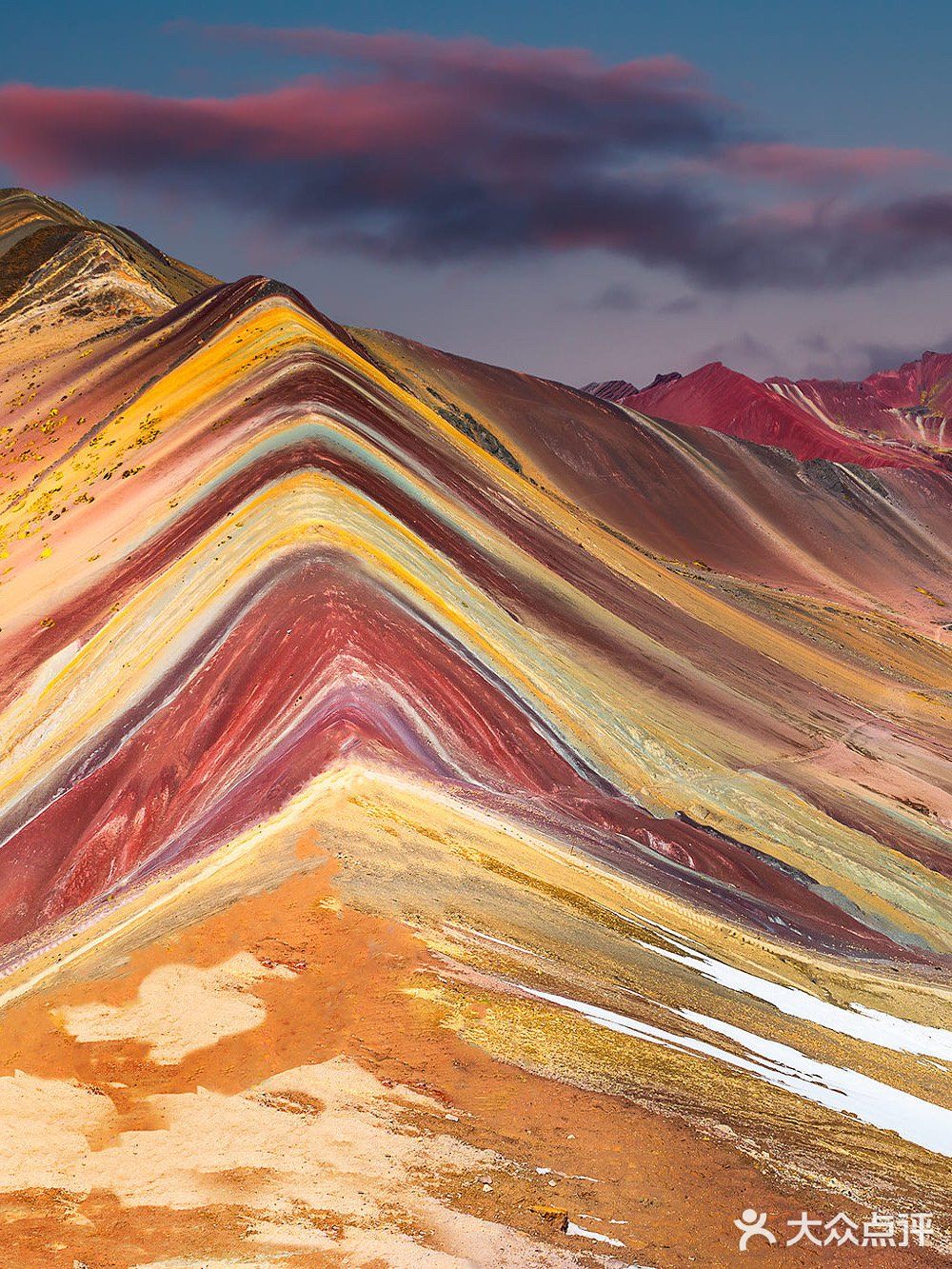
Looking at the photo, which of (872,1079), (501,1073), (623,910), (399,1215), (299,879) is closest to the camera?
(399,1215)

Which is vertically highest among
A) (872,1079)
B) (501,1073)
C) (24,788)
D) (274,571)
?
(274,571)

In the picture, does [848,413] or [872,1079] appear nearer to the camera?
[872,1079]

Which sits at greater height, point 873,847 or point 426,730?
point 873,847

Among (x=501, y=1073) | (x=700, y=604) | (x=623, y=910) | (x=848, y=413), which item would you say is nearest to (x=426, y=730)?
(x=623, y=910)

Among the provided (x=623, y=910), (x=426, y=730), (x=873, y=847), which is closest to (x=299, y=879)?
(x=623, y=910)

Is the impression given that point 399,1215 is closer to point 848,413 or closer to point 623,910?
point 623,910

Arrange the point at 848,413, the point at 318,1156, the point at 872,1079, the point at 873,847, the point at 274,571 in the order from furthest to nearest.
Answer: the point at 848,413 → the point at 873,847 → the point at 274,571 → the point at 872,1079 → the point at 318,1156

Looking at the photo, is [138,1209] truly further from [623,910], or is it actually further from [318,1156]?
[623,910]
